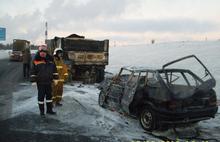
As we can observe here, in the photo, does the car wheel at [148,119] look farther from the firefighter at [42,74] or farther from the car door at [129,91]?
the firefighter at [42,74]

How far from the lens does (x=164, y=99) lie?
24.0 feet

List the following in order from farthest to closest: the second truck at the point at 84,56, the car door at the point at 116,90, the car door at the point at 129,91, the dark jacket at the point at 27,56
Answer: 1. the second truck at the point at 84,56
2. the dark jacket at the point at 27,56
3. the car door at the point at 116,90
4. the car door at the point at 129,91

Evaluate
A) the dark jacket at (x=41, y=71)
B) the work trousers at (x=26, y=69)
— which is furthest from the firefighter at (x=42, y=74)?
the work trousers at (x=26, y=69)

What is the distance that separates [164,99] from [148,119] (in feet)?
2.50

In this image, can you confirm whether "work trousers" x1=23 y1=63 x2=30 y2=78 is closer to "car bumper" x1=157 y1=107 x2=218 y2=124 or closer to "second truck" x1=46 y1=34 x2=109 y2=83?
"second truck" x1=46 y1=34 x2=109 y2=83

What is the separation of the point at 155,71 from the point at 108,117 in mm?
1900

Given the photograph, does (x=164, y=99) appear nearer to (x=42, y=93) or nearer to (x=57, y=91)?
(x=42, y=93)

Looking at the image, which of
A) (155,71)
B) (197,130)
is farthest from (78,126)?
(197,130)

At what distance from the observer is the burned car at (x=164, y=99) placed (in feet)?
24.0

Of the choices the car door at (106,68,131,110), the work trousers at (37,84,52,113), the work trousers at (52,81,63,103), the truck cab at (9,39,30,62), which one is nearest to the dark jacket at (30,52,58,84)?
the work trousers at (37,84,52,113)

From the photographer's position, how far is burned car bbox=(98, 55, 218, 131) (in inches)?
288

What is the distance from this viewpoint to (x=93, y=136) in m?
7.20

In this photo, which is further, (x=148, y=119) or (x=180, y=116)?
(x=148, y=119)

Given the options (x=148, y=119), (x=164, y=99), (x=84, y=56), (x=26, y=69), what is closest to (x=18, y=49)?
(x=26, y=69)
